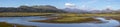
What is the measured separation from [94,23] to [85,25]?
14 cm

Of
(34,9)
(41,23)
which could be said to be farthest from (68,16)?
(34,9)

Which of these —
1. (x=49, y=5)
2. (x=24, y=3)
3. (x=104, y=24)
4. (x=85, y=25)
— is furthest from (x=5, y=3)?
(x=104, y=24)

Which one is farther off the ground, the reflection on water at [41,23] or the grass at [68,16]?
the grass at [68,16]

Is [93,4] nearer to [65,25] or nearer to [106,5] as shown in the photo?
[106,5]

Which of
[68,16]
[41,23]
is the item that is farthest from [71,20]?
[41,23]

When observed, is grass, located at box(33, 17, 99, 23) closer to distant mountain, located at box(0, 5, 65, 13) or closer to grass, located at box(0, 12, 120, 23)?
grass, located at box(0, 12, 120, 23)

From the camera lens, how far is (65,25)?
162 inches

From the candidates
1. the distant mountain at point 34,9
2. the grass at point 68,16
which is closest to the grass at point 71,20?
the grass at point 68,16

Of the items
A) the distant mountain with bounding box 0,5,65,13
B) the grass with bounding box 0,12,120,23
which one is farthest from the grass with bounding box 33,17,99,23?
the distant mountain with bounding box 0,5,65,13

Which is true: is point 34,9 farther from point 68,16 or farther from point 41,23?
point 68,16

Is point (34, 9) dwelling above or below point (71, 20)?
above

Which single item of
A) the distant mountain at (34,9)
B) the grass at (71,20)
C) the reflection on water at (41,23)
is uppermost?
the distant mountain at (34,9)

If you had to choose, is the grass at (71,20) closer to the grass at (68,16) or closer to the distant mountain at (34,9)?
the grass at (68,16)

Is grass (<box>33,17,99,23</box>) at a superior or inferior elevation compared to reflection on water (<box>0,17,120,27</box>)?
superior
